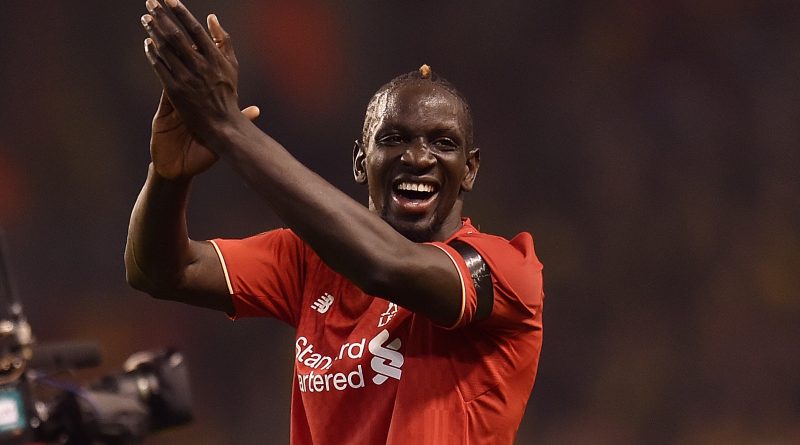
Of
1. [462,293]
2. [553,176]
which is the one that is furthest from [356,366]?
[553,176]

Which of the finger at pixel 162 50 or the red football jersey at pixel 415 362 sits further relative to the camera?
the red football jersey at pixel 415 362

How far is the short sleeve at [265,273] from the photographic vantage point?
2.13 meters

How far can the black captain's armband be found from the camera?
1863 millimetres

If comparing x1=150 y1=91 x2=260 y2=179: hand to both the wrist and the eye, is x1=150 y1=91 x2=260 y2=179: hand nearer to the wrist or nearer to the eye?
the wrist

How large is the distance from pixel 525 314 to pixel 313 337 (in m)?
0.39

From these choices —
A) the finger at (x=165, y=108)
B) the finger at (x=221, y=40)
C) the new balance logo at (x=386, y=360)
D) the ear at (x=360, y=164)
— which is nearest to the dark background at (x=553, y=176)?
the ear at (x=360, y=164)

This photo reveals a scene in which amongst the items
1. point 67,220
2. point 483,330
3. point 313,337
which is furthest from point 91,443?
point 67,220

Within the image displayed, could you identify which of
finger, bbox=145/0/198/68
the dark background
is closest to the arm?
finger, bbox=145/0/198/68

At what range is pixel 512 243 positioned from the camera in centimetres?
209

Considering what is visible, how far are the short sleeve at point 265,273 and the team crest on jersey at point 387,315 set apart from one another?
245mm

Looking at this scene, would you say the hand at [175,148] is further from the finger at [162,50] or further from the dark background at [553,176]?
the dark background at [553,176]

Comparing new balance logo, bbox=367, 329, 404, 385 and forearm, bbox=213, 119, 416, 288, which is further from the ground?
forearm, bbox=213, 119, 416, 288

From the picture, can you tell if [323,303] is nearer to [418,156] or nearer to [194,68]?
[418,156]

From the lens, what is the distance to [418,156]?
2082mm
